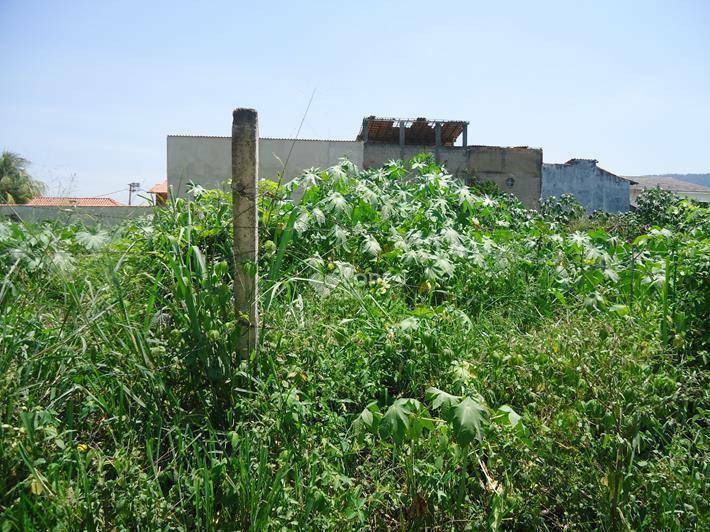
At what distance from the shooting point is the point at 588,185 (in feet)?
92.6

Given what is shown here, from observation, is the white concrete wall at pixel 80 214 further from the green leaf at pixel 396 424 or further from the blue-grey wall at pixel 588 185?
the blue-grey wall at pixel 588 185

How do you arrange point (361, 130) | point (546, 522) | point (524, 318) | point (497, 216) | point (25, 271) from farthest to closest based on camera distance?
point (361, 130)
point (497, 216)
point (524, 318)
point (25, 271)
point (546, 522)

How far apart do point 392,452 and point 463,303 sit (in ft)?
6.32

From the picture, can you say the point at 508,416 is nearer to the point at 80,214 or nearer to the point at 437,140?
the point at 80,214

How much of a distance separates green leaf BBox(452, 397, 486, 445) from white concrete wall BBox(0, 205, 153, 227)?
2.73m

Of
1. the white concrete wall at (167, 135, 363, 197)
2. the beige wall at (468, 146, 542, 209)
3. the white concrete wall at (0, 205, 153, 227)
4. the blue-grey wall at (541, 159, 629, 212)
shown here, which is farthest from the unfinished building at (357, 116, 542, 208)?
the white concrete wall at (0, 205, 153, 227)

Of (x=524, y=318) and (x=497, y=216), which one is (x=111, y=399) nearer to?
(x=524, y=318)

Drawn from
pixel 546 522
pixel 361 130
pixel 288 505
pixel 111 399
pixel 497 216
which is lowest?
pixel 546 522

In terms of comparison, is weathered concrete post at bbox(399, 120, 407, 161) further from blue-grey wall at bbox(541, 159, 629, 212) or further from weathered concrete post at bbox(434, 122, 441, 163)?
blue-grey wall at bbox(541, 159, 629, 212)

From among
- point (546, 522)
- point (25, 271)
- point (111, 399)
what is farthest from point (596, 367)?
point (25, 271)

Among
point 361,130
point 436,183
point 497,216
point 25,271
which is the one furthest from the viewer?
point 361,130

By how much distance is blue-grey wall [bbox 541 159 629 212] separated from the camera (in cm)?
2752

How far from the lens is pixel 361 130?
2264cm

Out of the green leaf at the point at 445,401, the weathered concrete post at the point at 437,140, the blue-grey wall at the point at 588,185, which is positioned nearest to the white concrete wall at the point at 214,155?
the weathered concrete post at the point at 437,140
